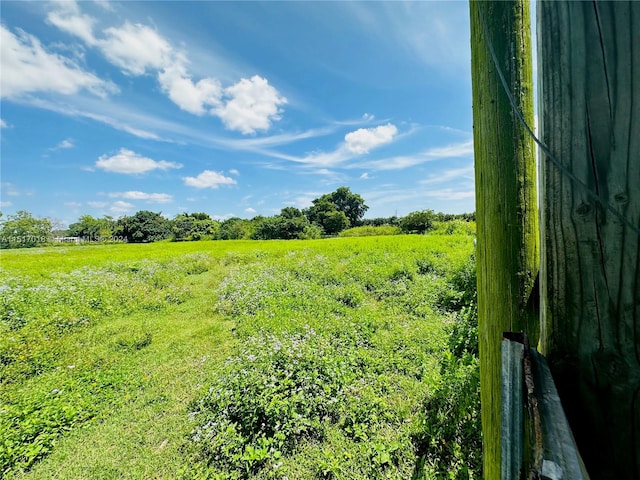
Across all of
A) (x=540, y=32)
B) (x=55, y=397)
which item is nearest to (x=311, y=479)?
(x=540, y=32)

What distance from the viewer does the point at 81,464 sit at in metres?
2.85

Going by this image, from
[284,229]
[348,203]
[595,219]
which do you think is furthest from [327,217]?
[595,219]

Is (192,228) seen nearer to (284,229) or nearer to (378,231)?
(284,229)

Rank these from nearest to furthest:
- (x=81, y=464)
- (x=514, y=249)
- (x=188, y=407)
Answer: (x=514, y=249) < (x=81, y=464) < (x=188, y=407)

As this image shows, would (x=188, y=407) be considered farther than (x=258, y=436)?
Yes

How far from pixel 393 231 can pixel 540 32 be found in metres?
39.3

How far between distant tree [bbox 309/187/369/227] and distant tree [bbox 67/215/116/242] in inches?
1542

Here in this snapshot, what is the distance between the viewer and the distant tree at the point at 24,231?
42500 mm

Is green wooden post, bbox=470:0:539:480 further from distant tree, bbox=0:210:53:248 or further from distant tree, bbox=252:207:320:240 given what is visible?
distant tree, bbox=0:210:53:248

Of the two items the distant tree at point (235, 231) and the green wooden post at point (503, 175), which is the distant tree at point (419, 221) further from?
the green wooden post at point (503, 175)

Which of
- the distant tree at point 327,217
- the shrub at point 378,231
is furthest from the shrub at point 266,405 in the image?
the distant tree at point 327,217

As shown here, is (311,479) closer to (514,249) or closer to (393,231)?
(514,249)

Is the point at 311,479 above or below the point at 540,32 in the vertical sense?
below

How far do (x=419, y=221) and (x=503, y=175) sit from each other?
3650cm
